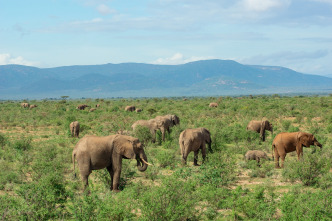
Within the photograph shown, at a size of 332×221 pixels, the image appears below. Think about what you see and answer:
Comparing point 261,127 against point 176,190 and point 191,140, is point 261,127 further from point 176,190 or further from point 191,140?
point 176,190

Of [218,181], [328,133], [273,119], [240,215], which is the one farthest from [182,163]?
[273,119]

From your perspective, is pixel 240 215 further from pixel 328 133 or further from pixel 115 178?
pixel 328 133

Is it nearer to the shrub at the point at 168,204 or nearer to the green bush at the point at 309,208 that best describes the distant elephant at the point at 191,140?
the shrub at the point at 168,204

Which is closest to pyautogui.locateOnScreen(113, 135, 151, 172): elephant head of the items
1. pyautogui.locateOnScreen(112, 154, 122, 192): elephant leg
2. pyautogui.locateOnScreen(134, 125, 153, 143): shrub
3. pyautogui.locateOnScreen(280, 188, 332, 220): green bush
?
pyautogui.locateOnScreen(112, 154, 122, 192): elephant leg

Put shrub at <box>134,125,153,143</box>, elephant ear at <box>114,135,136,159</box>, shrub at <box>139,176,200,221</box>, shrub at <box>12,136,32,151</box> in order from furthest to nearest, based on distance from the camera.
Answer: shrub at <box>134,125,153,143</box> < shrub at <box>12,136,32,151</box> < elephant ear at <box>114,135,136,159</box> < shrub at <box>139,176,200,221</box>

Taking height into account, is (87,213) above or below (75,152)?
below

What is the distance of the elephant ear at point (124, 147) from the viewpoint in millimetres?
10781

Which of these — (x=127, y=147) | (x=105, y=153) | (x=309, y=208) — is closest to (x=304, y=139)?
(x=309, y=208)

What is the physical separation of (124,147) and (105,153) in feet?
1.97

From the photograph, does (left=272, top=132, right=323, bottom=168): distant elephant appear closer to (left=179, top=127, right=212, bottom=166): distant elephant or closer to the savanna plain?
the savanna plain

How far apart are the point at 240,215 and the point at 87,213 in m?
3.95

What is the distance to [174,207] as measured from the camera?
7949 millimetres

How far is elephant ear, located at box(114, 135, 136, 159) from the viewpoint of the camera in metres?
10.8

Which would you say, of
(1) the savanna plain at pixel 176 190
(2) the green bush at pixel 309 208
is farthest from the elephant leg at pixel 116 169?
(2) the green bush at pixel 309 208
